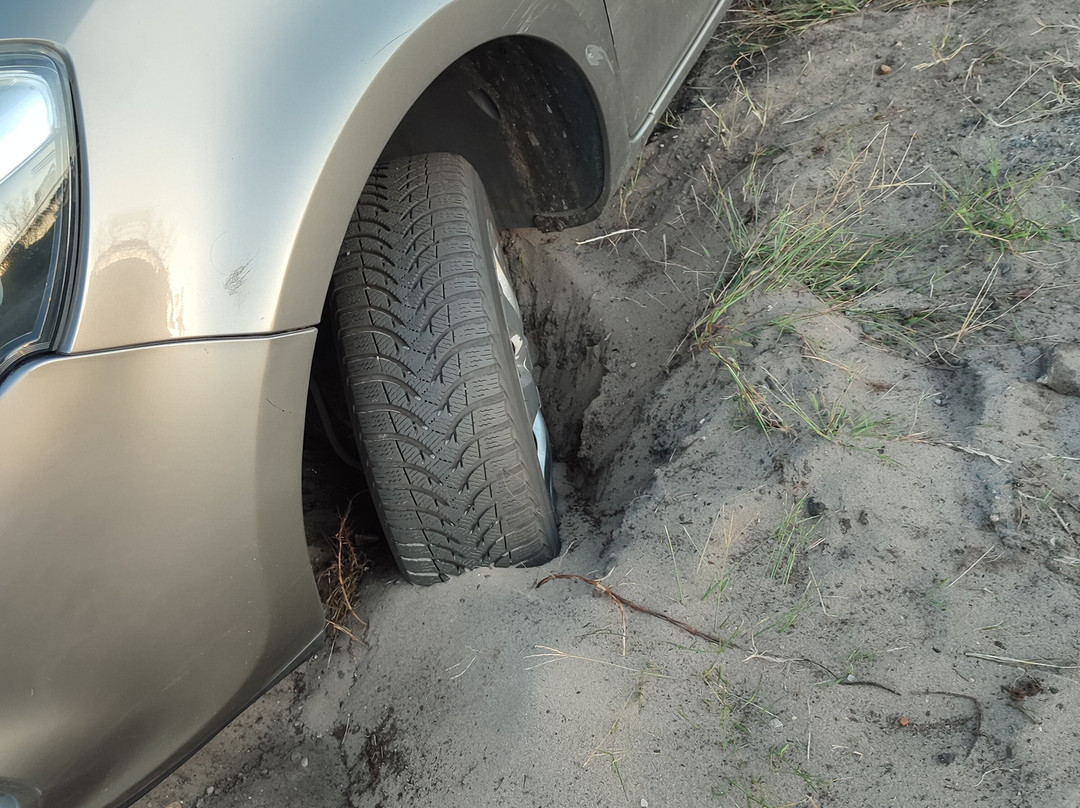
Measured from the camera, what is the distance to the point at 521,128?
2082 mm

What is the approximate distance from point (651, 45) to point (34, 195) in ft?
5.31

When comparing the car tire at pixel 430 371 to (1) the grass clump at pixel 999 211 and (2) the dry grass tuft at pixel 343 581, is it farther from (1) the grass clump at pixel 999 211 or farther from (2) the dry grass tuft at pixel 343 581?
(1) the grass clump at pixel 999 211

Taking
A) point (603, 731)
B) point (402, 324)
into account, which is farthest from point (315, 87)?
point (603, 731)

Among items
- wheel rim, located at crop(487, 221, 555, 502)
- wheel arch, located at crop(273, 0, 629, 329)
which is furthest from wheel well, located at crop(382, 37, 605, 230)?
wheel rim, located at crop(487, 221, 555, 502)

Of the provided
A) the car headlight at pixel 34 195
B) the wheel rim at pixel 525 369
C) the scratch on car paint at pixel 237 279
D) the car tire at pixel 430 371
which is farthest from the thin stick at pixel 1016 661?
the car headlight at pixel 34 195

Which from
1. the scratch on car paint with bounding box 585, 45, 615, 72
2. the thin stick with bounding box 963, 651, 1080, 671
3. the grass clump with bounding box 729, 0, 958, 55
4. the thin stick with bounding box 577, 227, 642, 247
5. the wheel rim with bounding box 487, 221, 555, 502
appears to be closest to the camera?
the thin stick with bounding box 963, 651, 1080, 671

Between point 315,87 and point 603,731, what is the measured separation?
3.84ft

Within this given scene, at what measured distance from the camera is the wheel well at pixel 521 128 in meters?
1.89

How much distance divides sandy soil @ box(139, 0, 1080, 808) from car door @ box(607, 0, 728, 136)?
1.39 feet

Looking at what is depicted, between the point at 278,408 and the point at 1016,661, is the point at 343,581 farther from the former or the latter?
the point at 1016,661

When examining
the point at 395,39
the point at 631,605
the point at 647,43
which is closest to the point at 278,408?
the point at 395,39

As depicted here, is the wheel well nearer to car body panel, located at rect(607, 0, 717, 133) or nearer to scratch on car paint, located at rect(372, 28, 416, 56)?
car body panel, located at rect(607, 0, 717, 133)

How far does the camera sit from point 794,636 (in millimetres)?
1625

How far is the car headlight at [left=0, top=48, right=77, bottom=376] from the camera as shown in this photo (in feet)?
3.40
